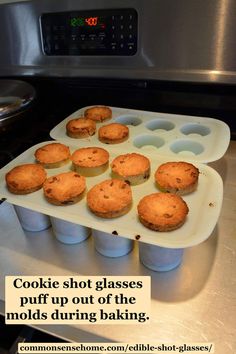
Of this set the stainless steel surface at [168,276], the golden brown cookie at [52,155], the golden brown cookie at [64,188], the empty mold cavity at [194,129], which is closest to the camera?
the stainless steel surface at [168,276]

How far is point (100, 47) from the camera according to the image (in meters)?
0.80

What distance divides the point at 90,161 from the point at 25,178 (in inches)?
5.1

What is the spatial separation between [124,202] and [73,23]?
0.52 metres

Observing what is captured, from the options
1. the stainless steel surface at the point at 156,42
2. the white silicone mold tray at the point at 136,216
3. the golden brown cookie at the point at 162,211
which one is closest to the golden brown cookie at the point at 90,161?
the white silicone mold tray at the point at 136,216

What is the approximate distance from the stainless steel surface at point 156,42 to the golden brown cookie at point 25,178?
350mm

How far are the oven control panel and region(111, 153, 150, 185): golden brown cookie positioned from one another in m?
0.31

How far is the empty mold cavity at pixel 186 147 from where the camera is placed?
698mm

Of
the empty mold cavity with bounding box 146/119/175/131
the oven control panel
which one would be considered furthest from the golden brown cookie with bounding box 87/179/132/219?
the oven control panel

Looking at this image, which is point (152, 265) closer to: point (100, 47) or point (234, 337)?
point (234, 337)

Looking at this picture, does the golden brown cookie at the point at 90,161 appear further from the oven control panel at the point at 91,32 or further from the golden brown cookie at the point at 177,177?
the oven control panel at the point at 91,32

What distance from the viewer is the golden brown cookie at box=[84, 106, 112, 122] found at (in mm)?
801

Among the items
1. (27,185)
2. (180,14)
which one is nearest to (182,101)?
(180,14)

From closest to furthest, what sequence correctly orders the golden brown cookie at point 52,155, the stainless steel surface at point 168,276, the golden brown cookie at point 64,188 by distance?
the stainless steel surface at point 168,276
the golden brown cookie at point 64,188
the golden brown cookie at point 52,155

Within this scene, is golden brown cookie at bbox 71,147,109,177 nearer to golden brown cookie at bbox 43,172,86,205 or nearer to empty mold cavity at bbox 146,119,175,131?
golden brown cookie at bbox 43,172,86,205
